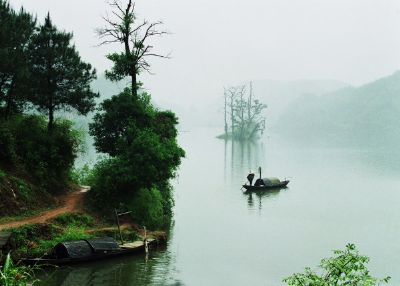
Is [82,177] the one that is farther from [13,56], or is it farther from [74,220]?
[13,56]

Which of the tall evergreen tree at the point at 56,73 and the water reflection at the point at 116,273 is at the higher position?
the tall evergreen tree at the point at 56,73

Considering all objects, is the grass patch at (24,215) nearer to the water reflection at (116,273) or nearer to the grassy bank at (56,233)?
the grassy bank at (56,233)

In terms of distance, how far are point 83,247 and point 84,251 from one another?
0.28 m

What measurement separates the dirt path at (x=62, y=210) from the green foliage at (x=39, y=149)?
1.61 metres

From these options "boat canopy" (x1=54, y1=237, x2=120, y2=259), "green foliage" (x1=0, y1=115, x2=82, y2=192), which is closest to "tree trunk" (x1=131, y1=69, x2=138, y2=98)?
"green foliage" (x1=0, y1=115, x2=82, y2=192)

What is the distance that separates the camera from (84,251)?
1108 inches

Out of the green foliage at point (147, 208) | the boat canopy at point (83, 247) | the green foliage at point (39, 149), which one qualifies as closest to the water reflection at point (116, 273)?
the boat canopy at point (83, 247)

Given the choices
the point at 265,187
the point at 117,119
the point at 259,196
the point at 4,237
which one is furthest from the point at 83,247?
the point at 265,187

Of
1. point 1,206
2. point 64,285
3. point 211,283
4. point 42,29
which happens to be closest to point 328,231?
point 211,283

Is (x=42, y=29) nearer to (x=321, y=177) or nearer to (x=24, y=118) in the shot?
(x=24, y=118)

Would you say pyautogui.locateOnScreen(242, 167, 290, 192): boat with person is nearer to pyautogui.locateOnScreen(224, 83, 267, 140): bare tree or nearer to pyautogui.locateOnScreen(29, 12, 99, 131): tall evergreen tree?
pyautogui.locateOnScreen(29, 12, 99, 131): tall evergreen tree

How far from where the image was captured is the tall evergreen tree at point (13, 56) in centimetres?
3522

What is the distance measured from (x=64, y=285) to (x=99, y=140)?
16.8 m

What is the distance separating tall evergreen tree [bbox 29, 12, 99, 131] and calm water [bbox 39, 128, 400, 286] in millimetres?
14445
